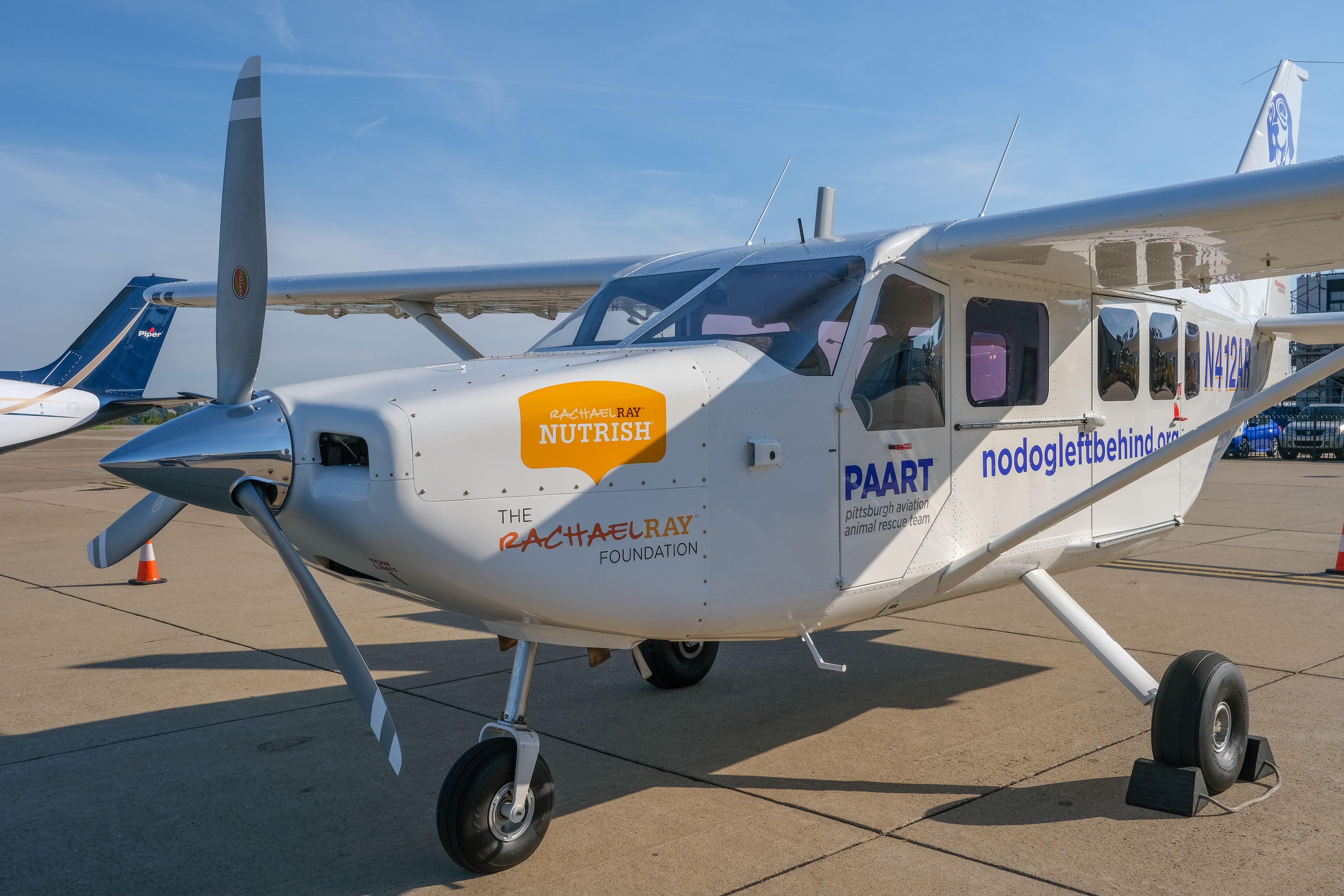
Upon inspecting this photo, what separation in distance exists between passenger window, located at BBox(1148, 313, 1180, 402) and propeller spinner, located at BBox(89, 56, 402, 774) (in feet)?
16.5

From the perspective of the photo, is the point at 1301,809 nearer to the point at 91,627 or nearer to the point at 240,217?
the point at 240,217

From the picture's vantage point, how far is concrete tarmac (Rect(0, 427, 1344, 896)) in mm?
3795

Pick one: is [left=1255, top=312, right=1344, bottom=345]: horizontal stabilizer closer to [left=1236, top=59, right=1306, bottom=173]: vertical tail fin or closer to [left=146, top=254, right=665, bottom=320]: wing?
[left=1236, top=59, right=1306, bottom=173]: vertical tail fin

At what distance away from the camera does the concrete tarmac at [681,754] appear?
3795mm

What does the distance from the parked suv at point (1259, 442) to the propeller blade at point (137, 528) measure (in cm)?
2967

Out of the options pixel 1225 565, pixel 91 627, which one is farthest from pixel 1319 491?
pixel 91 627

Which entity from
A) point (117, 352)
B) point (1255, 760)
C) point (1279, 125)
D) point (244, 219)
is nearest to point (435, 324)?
point (244, 219)

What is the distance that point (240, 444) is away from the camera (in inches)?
127

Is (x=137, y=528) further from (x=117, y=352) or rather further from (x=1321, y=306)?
(x=1321, y=306)

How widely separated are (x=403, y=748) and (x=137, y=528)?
1.89 meters

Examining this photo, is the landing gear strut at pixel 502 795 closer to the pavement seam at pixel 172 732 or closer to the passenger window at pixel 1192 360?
the pavement seam at pixel 172 732

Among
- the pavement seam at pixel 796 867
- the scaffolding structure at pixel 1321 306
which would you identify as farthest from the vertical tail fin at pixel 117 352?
the scaffolding structure at pixel 1321 306

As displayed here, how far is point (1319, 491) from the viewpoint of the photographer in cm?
1848

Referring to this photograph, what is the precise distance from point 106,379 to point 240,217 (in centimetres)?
2401
